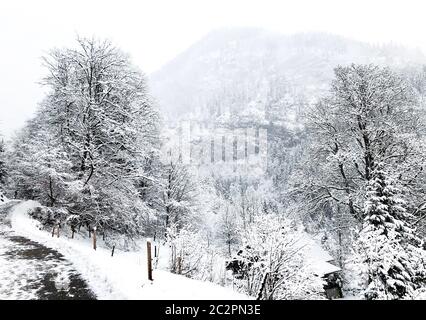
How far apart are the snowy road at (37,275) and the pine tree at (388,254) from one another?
9550 millimetres

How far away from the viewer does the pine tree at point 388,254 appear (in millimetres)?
11102

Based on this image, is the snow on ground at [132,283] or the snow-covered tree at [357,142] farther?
the snow-covered tree at [357,142]

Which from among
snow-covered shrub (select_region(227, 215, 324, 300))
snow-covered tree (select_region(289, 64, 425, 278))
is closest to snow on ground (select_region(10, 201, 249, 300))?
snow-covered shrub (select_region(227, 215, 324, 300))

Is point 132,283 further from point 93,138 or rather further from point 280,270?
point 93,138

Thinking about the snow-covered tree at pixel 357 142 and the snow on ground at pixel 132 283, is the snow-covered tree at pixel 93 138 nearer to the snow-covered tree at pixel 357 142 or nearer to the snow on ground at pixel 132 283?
the snow on ground at pixel 132 283

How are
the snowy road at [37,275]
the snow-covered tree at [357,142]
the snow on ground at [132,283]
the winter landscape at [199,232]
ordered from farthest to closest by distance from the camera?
the snow-covered tree at [357,142], the winter landscape at [199,232], the snowy road at [37,275], the snow on ground at [132,283]

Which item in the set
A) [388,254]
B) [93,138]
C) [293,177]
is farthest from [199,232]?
[388,254]

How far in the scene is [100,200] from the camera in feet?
60.7

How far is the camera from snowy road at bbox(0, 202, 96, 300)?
7141 millimetres

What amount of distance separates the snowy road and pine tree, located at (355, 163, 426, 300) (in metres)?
9.55

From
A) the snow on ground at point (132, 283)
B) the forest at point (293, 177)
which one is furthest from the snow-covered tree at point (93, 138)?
the snow on ground at point (132, 283)

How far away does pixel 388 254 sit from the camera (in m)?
11.1

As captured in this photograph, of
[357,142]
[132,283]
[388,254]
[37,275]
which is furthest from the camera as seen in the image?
[357,142]

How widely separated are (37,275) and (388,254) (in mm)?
11338
